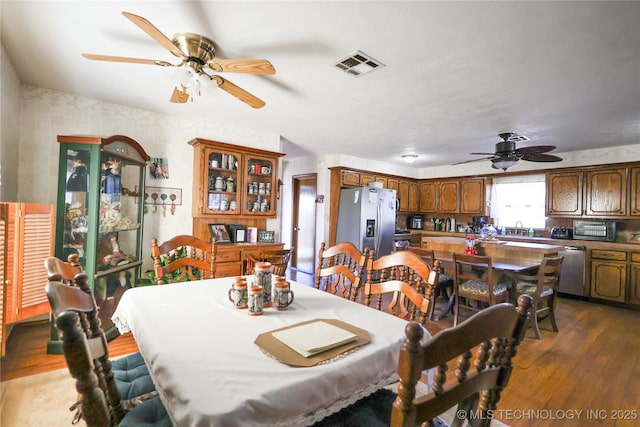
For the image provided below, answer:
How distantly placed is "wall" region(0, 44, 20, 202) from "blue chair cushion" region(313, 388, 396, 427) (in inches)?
120

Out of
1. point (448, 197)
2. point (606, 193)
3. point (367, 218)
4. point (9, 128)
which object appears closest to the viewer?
point (9, 128)

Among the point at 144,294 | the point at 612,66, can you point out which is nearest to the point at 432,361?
the point at 144,294

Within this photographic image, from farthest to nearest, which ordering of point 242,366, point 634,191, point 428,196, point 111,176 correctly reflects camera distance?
point 428,196 < point 634,191 < point 111,176 < point 242,366

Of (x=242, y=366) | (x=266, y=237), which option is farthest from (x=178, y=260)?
(x=266, y=237)

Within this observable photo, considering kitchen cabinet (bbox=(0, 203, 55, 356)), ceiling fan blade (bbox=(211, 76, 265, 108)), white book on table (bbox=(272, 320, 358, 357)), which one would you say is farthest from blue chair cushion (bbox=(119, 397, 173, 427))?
ceiling fan blade (bbox=(211, 76, 265, 108))

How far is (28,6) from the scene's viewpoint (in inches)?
68.1

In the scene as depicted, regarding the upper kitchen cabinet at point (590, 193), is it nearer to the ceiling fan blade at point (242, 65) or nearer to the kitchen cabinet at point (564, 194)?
the kitchen cabinet at point (564, 194)

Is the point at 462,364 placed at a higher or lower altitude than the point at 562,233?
lower

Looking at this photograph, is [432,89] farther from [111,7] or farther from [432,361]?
[432,361]

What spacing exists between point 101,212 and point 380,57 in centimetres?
272

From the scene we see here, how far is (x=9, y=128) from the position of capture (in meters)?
2.50

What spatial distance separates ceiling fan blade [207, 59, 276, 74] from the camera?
1.82m

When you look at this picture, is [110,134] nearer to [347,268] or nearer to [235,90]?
[235,90]

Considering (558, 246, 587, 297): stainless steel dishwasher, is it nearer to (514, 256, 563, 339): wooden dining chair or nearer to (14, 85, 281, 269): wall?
(514, 256, 563, 339): wooden dining chair
